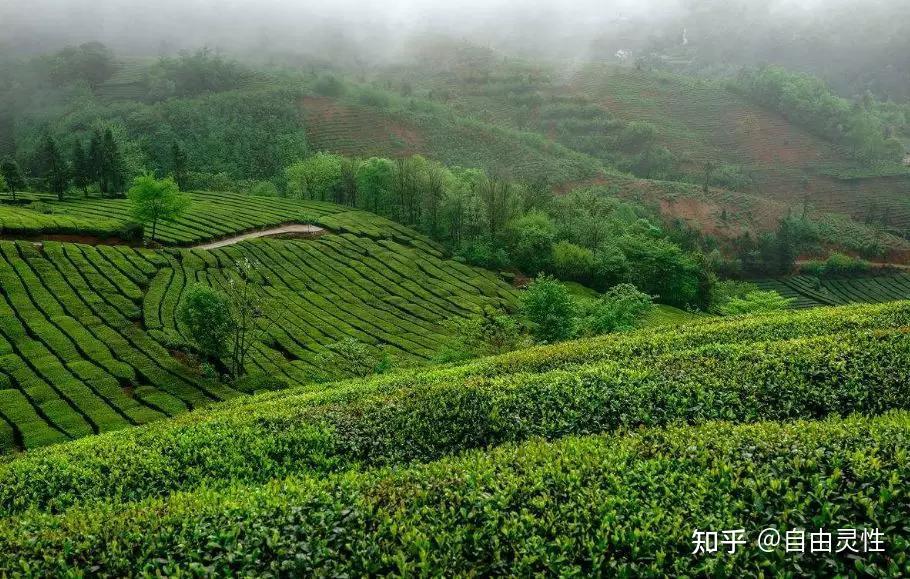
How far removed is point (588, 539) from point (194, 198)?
81.5m

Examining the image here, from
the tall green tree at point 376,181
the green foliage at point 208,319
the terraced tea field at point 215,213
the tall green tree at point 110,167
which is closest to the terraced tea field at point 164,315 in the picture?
the terraced tea field at point 215,213

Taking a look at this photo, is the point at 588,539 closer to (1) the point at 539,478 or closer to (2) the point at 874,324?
(1) the point at 539,478

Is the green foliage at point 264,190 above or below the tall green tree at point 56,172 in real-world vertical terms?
below

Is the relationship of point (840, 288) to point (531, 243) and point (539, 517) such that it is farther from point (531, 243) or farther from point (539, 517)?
point (539, 517)

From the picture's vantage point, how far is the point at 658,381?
15602 millimetres

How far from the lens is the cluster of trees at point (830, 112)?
154 meters

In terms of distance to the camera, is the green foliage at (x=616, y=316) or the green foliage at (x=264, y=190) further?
the green foliage at (x=264, y=190)

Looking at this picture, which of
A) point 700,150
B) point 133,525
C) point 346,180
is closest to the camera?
point 133,525

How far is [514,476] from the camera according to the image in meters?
10.4

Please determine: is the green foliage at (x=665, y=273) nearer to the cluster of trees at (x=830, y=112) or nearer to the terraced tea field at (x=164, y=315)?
the terraced tea field at (x=164, y=315)

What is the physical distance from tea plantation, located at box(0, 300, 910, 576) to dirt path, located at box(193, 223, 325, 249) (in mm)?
47609

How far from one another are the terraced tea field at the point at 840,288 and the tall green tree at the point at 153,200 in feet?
256

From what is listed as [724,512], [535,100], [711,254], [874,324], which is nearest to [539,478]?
[724,512]

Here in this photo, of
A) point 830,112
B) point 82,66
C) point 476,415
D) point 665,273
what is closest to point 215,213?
point 665,273
